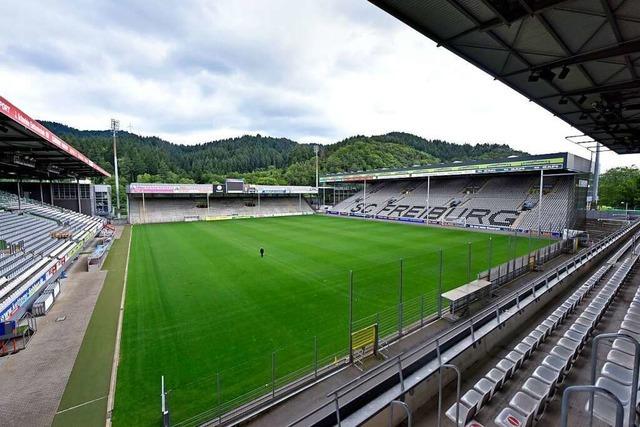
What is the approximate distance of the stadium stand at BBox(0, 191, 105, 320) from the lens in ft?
31.1

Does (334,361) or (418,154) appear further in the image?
(418,154)

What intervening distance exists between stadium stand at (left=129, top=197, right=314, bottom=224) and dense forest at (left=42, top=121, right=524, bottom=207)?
20886 mm

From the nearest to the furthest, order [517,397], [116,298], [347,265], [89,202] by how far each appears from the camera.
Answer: [517,397] → [116,298] → [347,265] → [89,202]

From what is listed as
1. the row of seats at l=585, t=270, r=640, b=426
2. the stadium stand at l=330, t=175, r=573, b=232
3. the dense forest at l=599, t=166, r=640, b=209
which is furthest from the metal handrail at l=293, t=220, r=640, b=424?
the dense forest at l=599, t=166, r=640, b=209

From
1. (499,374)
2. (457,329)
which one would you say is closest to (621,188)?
(457,329)

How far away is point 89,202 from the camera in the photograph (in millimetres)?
36812

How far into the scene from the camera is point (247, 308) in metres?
10.9

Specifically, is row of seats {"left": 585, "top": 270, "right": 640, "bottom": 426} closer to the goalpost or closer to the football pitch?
the goalpost

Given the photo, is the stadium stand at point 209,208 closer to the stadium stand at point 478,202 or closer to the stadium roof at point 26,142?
the stadium stand at point 478,202

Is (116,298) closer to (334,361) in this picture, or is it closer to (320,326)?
(320,326)

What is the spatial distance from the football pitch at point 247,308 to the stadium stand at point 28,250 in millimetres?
2934

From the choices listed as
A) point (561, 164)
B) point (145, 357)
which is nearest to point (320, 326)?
point (145, 357)

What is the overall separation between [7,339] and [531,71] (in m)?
15.9

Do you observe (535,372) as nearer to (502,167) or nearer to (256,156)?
(502,167)
